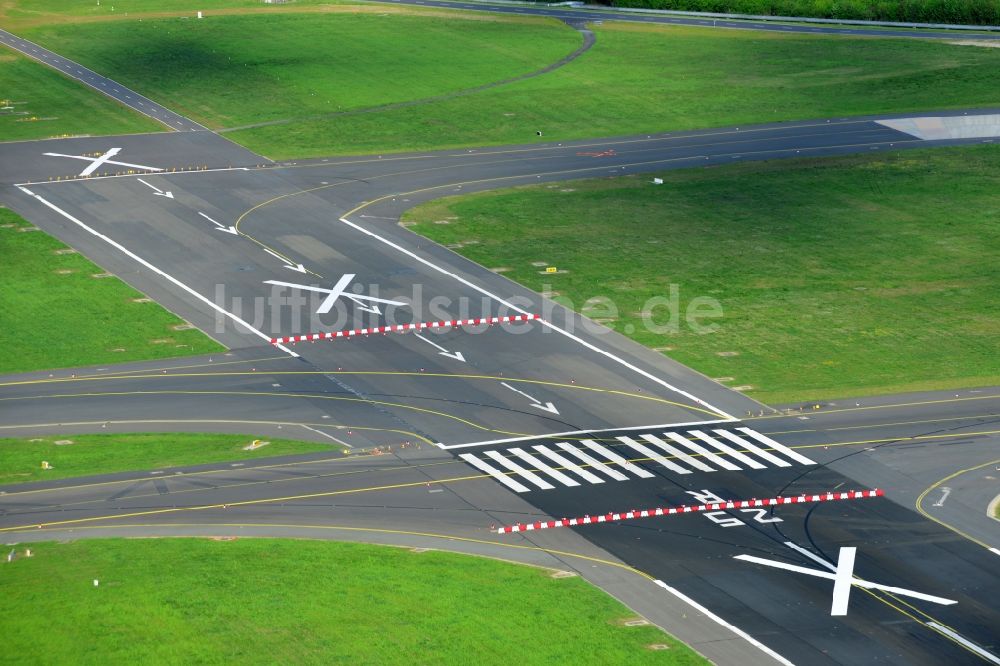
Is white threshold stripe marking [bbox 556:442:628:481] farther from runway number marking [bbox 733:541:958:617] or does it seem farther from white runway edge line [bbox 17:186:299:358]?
white runway edge line [bbox 17:186:299:358]

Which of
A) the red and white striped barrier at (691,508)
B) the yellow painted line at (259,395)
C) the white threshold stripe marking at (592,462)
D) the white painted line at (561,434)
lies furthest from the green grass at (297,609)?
the yellow painted line at (259,395)

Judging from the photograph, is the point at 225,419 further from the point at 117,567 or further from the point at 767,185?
the point at 767,185

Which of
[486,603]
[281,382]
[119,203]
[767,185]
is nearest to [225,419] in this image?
[281,382]

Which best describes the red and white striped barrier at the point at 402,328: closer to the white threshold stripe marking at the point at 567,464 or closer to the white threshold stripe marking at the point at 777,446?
the white threshold stripe marking at the point at 567,464

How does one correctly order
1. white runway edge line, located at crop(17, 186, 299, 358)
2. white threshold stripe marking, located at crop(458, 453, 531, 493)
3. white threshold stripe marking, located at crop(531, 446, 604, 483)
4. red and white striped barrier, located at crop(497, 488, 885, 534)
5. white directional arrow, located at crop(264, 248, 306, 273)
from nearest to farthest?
red and white striped barrier, located at crop(497, 488, 885, 534) → white threshold stripe marking, located at crop(458, 453, 531, 493) → white threshold stripe marking, located at crop(531, 446, 604, 483) → white runway edge line, located at crop(17, 186, 299, 358) → white directional arrow, located at crop(264, 248, 306, 273)

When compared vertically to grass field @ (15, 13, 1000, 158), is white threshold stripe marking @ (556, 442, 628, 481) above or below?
below

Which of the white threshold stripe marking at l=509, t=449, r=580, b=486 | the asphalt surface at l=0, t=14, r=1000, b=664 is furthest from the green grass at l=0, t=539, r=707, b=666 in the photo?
the white threshold stripe marking at l=509, t=449, r=580, b=486
